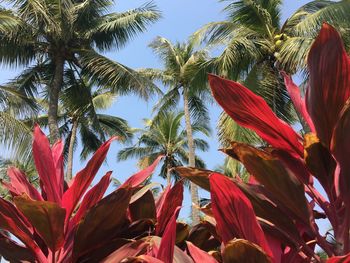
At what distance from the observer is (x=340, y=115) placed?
1258 millimetres

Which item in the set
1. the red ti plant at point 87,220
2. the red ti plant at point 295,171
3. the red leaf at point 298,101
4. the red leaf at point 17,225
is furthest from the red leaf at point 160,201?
the red leaf at point 298,101

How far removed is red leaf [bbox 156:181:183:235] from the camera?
65.7 inches

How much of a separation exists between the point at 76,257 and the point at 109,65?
14.4 m

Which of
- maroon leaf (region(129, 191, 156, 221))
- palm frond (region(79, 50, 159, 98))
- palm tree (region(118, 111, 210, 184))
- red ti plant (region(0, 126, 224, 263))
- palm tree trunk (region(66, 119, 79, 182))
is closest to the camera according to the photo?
red ti plant (region(0, 126, 224, 263))

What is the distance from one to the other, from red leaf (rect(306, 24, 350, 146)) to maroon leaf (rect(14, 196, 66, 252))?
78 cm

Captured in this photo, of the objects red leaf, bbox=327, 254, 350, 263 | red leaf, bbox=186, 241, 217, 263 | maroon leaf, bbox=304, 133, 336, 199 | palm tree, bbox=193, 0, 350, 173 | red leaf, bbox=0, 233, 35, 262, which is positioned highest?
palm tree, bbox=193, 0, 350, 173

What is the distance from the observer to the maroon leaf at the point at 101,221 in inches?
58.4

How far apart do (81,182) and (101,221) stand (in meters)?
0.16

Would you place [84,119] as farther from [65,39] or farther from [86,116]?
[65,39]

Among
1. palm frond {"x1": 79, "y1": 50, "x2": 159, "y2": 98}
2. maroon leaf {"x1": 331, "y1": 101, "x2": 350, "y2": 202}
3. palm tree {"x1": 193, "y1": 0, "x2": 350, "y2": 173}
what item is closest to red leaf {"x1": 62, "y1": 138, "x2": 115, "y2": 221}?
maroon leaf {"x1": 331, "y1": 101, "x2": 350, "y2": 202}

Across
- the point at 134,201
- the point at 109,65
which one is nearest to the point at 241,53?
the point at 109,65

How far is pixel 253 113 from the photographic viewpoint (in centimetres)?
138

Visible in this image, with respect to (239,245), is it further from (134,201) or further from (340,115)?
(134,201)

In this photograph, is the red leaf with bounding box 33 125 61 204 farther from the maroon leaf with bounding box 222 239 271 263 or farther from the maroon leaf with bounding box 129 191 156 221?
the maroon leaf with bounding box 222 239 271 263
